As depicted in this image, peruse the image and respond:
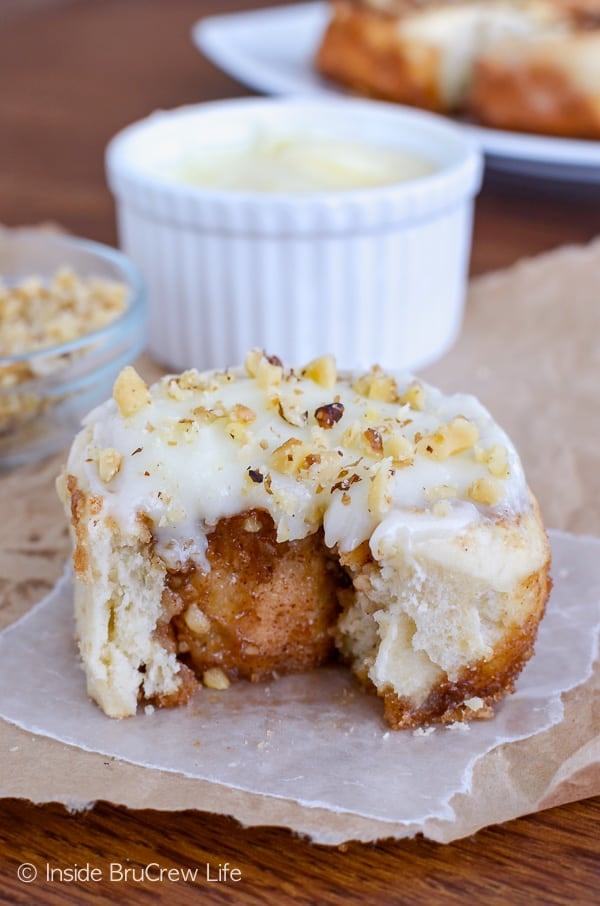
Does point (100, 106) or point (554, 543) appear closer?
point (554, 543)

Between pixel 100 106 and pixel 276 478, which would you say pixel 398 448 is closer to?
pixel 276 478

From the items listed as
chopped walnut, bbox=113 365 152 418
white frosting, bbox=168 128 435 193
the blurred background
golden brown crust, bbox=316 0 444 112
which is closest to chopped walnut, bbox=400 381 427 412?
chopped walnut, bbox=113 365 152 418

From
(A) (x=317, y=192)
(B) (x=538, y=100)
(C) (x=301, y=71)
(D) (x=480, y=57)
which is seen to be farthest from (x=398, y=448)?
(C) (x=301, y=71)

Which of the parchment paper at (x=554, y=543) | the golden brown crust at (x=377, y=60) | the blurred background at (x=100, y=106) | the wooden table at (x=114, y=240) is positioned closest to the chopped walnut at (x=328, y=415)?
the parchment paper at (x=554, y=543)

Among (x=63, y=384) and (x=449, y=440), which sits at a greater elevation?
(x=449, y=440)

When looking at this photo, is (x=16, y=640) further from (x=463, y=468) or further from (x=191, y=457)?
(x=463, y=468)
